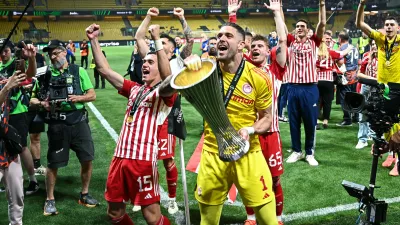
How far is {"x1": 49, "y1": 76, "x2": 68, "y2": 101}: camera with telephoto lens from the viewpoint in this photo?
5.45 meters

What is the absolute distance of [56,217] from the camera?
5.50 meters

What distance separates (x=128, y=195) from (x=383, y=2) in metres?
59.0

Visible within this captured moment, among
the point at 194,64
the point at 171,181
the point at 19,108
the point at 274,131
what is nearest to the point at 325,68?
the point at 274,131

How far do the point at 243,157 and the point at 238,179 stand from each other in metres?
0.19

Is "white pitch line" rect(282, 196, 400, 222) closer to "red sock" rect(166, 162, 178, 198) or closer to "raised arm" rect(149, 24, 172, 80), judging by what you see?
"red sock" rect(166, 162, 178, 198)

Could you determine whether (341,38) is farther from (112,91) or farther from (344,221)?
(112,91)

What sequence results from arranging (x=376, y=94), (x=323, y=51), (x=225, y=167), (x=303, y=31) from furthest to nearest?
(x=323, y=51)
(x=303, y=31)
(x=376, y=94)
(x=225, y=167)

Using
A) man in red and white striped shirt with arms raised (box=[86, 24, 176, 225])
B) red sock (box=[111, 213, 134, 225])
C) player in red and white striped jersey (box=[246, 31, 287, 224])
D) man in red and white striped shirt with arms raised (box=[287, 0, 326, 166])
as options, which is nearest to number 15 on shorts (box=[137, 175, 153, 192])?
man in red and white striped shirt with arms raised (box=[86, 24, 176, 225])

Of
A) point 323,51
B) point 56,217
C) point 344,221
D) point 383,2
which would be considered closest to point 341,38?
point 323,51

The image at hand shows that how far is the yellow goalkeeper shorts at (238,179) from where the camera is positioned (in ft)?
11.7

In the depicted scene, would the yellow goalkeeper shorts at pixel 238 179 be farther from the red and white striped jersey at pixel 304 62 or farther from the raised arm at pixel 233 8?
the red and white striped jersey at pixel 304 62

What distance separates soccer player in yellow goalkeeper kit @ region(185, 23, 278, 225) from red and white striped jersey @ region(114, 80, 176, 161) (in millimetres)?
545

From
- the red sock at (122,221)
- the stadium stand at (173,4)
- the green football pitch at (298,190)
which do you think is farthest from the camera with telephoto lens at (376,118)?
the stadium stand at (173,4)

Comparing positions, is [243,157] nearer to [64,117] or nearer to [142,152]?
[142,152]
